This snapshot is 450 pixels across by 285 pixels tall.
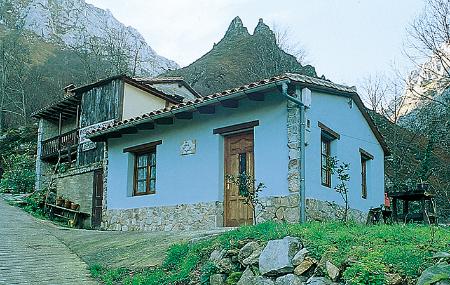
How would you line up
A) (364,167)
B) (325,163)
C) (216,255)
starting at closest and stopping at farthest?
(216,255) → (325,163) → (364,167)

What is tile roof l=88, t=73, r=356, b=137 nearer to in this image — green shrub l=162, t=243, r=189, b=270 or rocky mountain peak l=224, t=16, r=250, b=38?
green shrub l=162, t=243, r=189, b=270

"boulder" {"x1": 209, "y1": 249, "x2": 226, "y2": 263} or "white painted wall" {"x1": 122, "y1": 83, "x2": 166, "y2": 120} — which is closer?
"boulder" {"x1": 209, "y1": 249, "x2": 226, "y2": 263}

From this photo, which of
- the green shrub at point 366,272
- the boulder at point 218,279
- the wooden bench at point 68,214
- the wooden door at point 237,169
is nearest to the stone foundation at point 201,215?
the wooden door at point 237,169

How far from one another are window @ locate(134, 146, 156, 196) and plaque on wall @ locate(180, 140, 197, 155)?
1232mm

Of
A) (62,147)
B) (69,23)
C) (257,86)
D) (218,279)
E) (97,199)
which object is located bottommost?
(218,279)

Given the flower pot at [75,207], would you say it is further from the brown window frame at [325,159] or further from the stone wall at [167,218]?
the brown window frame at [325,159]

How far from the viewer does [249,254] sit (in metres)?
5.55

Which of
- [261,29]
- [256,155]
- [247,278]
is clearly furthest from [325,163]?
[261,29]

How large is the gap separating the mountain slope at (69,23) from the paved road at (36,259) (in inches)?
1571

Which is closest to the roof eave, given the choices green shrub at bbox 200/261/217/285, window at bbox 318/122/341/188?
window at bbox 318/122/341/188

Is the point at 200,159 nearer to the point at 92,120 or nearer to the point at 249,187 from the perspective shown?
the point at 249,187

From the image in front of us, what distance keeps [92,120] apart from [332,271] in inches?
615

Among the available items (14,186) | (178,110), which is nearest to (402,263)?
(178,110)

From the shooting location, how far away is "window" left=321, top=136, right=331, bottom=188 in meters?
10.6
